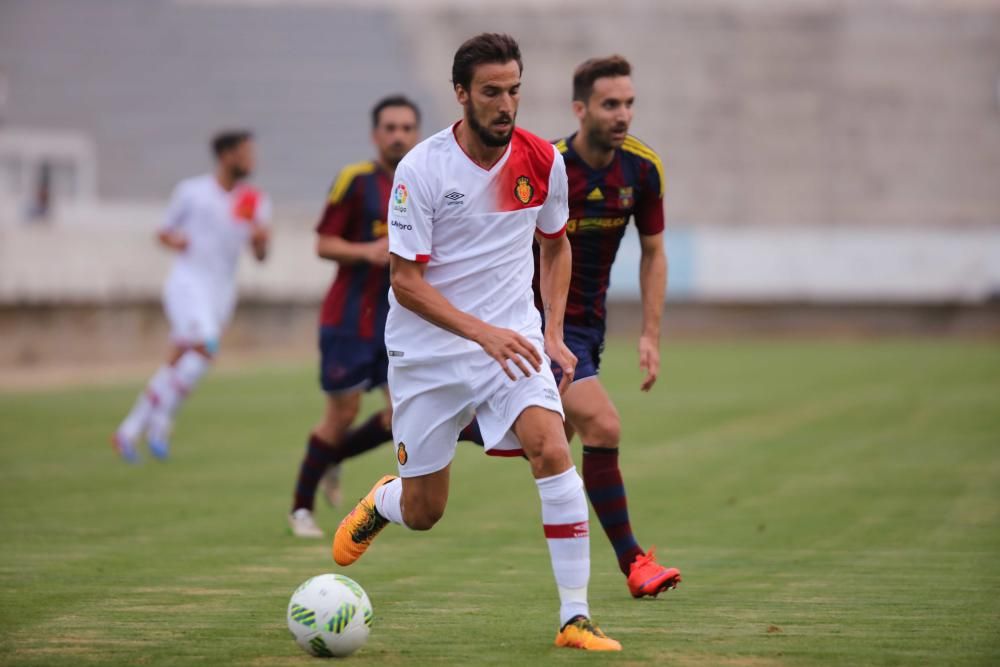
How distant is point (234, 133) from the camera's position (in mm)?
13352

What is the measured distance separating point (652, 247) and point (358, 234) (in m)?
2.60

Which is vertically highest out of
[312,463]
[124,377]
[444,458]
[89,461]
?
[444,458]

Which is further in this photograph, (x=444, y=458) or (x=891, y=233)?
(x=891, y=233)

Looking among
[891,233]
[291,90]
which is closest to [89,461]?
[891,233]

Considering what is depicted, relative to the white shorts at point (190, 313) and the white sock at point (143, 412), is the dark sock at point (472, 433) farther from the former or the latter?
the white shorts at point (190, 313)

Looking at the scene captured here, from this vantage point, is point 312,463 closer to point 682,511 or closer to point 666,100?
point 682,511

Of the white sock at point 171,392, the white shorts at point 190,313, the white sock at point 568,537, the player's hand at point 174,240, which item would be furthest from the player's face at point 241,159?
the white sock at point 568,537

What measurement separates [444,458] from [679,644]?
119 cm

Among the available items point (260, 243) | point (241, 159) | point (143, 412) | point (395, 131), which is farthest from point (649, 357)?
point (143, 412)

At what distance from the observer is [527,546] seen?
8.90 meters

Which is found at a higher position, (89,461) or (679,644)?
(679,644)

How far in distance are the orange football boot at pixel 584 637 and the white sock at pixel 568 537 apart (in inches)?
1.3

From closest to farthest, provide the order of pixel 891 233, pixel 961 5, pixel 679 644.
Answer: pixel 679 644 < pixel 891 233 < pixel 961 5

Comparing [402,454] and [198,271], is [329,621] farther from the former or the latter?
[198,271]
